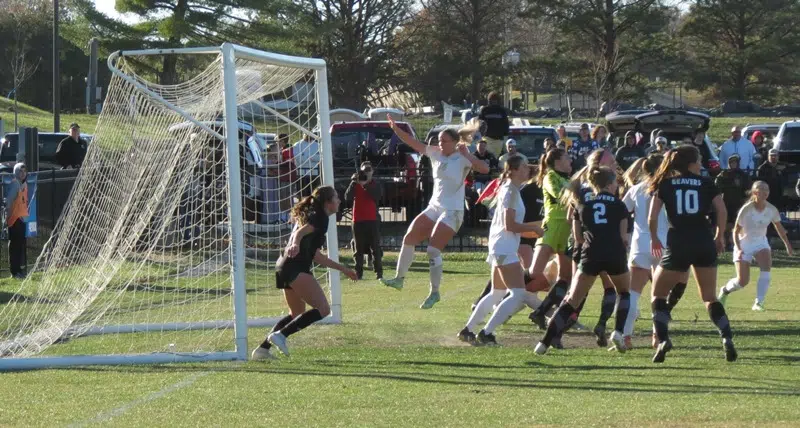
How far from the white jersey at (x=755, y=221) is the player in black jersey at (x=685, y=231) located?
487cm

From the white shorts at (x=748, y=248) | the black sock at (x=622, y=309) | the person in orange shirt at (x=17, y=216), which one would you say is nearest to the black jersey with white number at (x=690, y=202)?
the black sock at (x=622, y=309)

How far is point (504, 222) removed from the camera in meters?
11.3

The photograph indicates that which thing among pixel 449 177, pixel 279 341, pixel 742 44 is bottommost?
pixel 279 341

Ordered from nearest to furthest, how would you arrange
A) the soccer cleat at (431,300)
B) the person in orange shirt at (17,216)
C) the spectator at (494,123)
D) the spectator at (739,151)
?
1. the soccer cleat at (431,300)
2. the person in orange shirt at (17,216)
3. the spectator at (494,123)
4. the spectator at (739,151)

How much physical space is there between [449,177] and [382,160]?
14365 mm

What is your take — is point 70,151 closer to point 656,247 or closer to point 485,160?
point 485,160

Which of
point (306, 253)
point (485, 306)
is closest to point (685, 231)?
point (485, 306)

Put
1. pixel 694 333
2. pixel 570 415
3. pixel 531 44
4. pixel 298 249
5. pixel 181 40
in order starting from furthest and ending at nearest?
pixel 531 44, pixel 181 40, pixel 694 333, pixel 298 249, pixel 570 415

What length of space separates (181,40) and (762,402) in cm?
3943

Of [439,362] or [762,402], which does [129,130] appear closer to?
[439,362]

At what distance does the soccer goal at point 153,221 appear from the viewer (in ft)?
37.0

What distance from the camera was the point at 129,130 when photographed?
13.4 m

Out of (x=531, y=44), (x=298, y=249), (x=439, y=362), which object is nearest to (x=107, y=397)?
(x=298, y=249)

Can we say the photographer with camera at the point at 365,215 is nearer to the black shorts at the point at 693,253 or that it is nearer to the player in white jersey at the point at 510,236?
the player in white jersey at the point at 510,236
